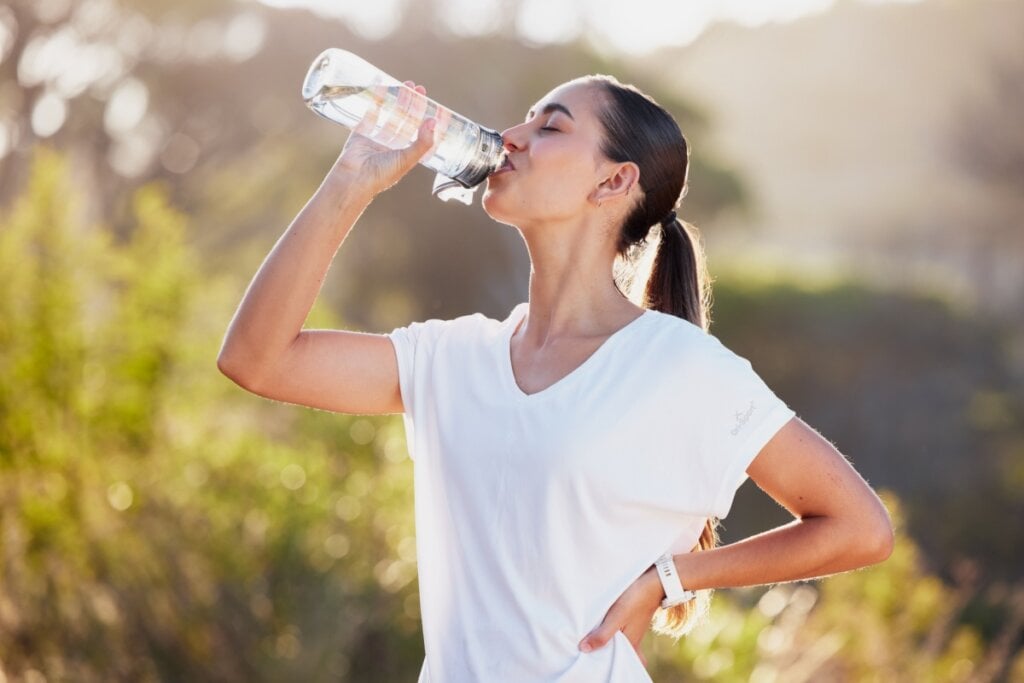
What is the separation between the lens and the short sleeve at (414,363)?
5.97 feet

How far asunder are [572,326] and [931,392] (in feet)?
35.1

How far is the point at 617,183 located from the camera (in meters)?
1.92

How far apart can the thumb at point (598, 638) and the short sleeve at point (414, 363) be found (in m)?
0.40

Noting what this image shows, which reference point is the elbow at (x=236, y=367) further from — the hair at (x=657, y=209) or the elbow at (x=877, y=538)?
the elbow at (x=877, y=538)

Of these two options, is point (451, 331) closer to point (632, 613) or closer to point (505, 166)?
point (505, 166)

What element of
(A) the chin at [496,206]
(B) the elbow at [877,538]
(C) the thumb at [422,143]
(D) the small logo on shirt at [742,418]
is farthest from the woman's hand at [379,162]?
(B) the elbow at [877,538]

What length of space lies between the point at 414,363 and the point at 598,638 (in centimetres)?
49

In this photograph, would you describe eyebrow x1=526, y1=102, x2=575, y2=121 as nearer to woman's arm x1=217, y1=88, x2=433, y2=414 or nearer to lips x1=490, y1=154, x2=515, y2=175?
lips x1=490, y1=154, x2=515, y2=175

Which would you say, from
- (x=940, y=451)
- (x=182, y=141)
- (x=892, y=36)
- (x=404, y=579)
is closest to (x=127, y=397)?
(x=404, y=579)

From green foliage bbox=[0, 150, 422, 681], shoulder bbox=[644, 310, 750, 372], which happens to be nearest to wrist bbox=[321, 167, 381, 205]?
shoulder bbox=[644, 310, 750, 372]

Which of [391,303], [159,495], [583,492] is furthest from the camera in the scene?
[391,303]

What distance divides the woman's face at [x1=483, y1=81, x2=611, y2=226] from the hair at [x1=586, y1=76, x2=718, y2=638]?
29 millimetres

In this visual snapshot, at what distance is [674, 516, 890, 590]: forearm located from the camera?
1666 mm

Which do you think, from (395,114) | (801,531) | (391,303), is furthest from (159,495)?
(391,303)
